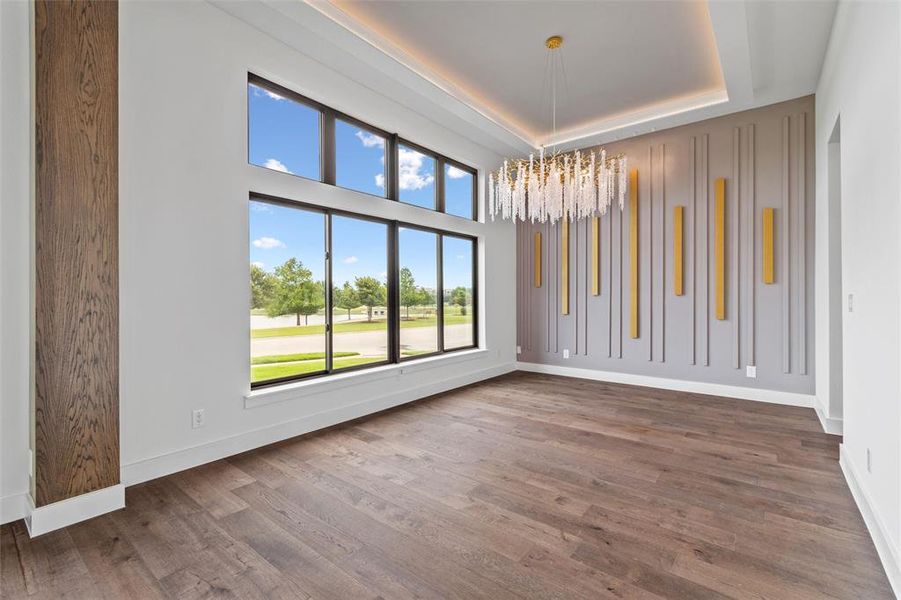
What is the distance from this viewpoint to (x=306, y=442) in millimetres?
3404

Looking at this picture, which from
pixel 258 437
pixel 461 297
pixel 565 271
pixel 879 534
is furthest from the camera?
pixel 565 271

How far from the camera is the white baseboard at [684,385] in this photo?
4.46 m

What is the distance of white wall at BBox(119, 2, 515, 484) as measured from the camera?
2639 mm

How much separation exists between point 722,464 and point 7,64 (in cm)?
496

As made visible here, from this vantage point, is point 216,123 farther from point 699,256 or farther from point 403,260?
point 699,256

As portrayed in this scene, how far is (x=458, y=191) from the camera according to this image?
5.71 metres

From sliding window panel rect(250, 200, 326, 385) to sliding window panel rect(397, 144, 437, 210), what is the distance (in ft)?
4.09

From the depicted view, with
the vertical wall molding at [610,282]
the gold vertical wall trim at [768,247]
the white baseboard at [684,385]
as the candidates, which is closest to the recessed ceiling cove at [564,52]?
the vertical wall molding at [610,282]

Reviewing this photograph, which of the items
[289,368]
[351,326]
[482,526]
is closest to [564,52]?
[351,326]

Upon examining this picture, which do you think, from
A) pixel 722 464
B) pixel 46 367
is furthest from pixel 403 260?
pixel 722 464

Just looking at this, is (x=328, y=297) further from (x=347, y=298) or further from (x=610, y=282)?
(x=610, y=282)

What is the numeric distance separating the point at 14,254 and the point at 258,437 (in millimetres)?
1879

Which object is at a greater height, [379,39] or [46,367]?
[379,39]

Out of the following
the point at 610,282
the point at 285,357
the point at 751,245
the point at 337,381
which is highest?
the point at 751,245
